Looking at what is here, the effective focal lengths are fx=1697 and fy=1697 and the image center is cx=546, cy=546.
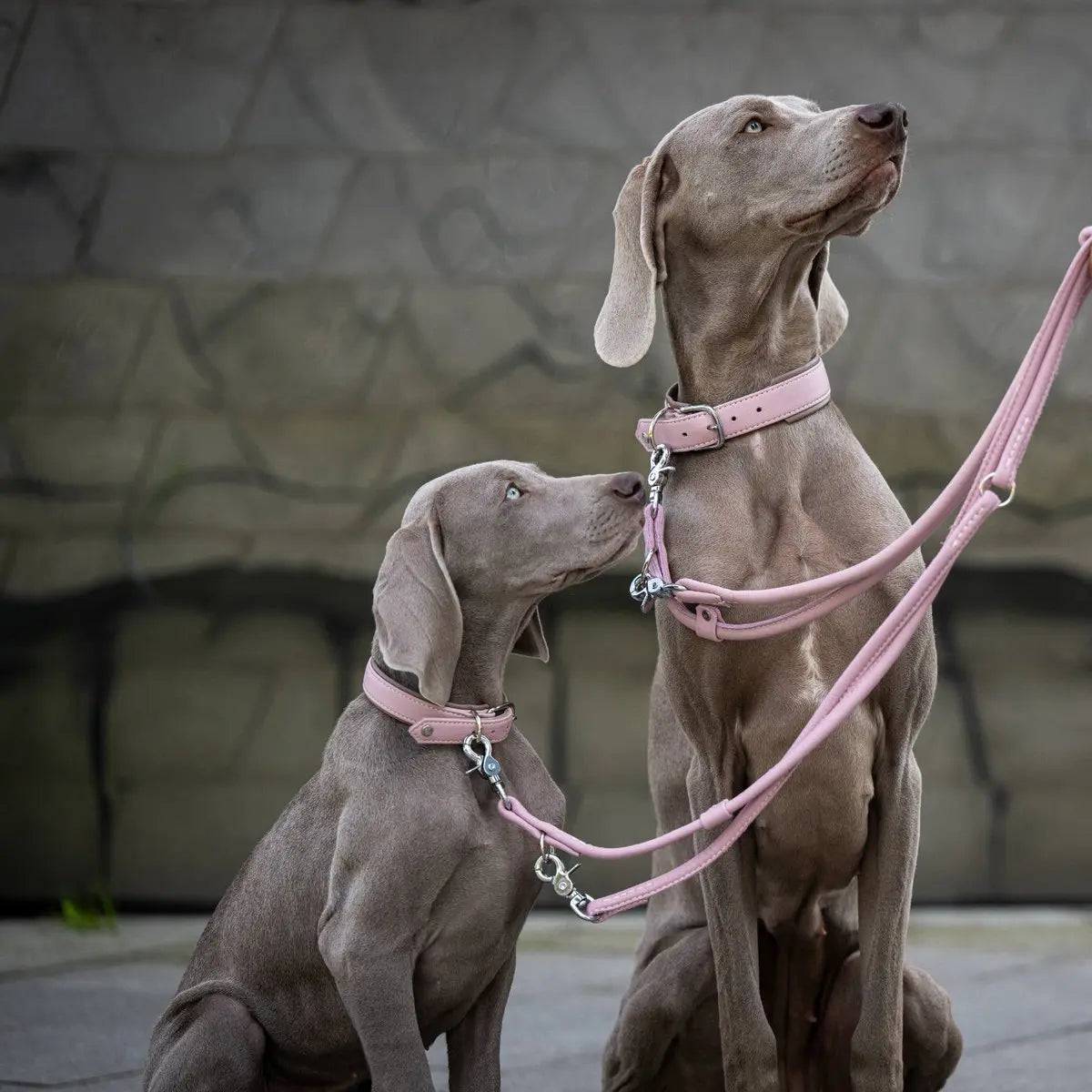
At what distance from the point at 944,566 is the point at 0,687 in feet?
12.8

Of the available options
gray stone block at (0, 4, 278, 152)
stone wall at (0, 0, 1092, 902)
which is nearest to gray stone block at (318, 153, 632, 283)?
stone wall at (0, 0, 1092, 902)

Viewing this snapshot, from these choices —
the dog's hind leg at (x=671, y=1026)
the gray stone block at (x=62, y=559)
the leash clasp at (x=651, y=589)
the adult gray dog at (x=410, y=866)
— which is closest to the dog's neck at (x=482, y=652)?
the adult gray dog at (x=410, y=866)

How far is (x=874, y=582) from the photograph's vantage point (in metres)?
3.07

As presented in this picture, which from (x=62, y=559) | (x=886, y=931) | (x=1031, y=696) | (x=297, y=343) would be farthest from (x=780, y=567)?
(x=62, y=559)

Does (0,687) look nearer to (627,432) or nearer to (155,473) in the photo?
(155,473)

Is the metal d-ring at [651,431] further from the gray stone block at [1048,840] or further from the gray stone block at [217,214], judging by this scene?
the gray stone block at [1048,840]

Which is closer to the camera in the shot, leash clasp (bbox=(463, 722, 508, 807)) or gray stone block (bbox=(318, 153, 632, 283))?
leash clasp (bbox=(463, 722, 508, 807))

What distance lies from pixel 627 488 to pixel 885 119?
81cm

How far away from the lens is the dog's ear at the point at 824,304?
3.37 metres

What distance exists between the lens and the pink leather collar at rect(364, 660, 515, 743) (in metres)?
3.09

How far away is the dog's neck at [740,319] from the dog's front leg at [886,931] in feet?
2.57

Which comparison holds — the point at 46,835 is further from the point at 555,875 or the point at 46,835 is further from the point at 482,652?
the point at 555,875

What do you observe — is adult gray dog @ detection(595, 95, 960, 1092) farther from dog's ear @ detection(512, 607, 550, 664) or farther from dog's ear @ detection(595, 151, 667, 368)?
dog's ear @ detection(512, 607, 550, 664)

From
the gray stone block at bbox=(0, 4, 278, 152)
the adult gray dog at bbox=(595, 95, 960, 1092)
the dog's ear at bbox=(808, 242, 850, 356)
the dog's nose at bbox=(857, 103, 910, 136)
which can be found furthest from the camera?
the gray stone block at bbox=(0, 4, 278, 152)
